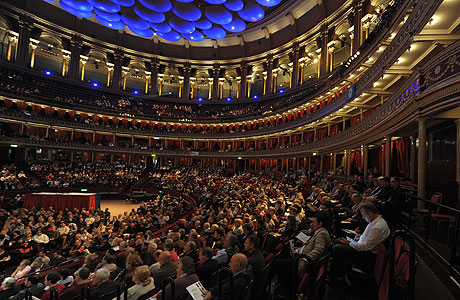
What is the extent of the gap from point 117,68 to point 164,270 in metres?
42.0

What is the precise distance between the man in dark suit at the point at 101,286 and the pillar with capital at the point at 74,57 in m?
39.7

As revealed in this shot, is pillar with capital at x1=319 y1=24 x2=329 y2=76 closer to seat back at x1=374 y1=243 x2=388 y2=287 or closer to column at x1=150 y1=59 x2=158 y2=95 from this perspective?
column at x1=150 y1=59 x2=158 y2=95

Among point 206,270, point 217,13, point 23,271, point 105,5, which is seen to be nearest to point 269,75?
point 217,13

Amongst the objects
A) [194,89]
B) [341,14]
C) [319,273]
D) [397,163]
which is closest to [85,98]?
[194,89]

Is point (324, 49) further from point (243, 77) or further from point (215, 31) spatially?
point (243, 77)

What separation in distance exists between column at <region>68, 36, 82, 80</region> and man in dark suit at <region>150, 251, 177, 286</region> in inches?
1571

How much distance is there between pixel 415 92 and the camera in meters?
7.66

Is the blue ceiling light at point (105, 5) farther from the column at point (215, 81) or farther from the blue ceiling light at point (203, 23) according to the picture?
the column at point (215, 81)

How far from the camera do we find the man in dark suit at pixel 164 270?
14.5 ft

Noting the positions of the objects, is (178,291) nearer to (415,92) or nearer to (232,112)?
(415,92)

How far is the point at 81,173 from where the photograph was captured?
26531 millimetres

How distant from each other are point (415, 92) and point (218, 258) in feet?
24.5

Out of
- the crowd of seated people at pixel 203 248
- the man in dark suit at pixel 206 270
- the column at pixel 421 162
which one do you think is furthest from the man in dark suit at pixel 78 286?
the column at pixel 421 162

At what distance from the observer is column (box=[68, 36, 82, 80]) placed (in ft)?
120
